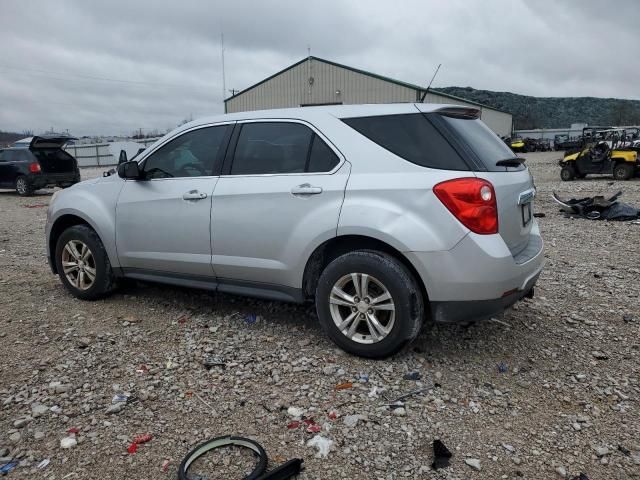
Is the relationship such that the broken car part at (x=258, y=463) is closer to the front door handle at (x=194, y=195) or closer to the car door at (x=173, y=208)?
the car door at (x=173, y=208)

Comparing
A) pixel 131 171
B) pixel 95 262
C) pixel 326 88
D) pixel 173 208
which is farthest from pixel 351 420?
pixel 326 88

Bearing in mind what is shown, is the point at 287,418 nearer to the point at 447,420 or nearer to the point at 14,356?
the point at 447,420

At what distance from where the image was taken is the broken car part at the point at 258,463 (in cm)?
237

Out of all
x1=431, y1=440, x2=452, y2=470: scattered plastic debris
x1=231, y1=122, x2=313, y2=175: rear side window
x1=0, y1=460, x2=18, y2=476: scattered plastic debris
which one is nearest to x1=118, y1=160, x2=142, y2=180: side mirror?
x1=231, y1=122, x2=313, y2=175: rear side window

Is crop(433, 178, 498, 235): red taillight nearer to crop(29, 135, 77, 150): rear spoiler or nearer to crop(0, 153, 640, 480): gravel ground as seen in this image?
crop(0, 153, 640, 480): gravel ground

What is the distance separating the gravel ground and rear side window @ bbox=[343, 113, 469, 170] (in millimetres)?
1392

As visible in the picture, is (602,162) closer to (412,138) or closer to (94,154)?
(412,138)

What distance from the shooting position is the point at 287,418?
2.92m

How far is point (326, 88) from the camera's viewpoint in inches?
1223

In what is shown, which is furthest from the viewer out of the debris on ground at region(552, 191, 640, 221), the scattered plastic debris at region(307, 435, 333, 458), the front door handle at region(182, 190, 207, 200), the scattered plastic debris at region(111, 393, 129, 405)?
the debris on ground at region(552, 191, 640, 221)

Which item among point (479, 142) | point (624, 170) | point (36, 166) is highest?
point (479, 142)

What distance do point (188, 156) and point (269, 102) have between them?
2925 cm

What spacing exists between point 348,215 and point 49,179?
16026mm

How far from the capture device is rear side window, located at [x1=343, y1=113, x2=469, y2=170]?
3.27 metres
